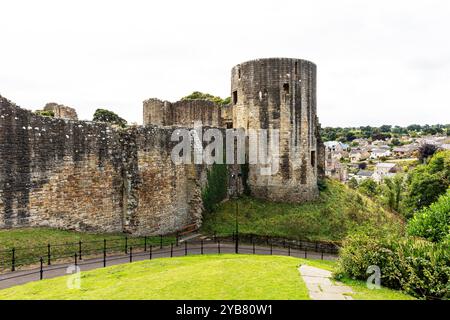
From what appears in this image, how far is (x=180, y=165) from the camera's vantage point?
20.0 meters

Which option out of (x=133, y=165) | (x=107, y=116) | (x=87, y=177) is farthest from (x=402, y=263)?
(x=107, y=116)

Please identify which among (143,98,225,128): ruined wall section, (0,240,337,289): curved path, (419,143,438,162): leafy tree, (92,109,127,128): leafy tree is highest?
(92,109,127,128): leafy tree

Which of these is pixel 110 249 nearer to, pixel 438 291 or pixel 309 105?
pixel 438 291

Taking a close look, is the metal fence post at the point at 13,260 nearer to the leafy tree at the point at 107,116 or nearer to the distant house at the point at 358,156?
the leafy tree at the point at 107,116

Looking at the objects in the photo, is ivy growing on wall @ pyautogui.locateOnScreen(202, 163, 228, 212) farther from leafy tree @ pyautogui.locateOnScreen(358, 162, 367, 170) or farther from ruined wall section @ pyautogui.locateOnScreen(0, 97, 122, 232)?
leafy tree @ pyautogui.locateOnScreen(358, 162, 367, 170)

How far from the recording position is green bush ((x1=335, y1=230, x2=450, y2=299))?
792 centimetres

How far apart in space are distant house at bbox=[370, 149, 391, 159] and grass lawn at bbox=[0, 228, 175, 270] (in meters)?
122

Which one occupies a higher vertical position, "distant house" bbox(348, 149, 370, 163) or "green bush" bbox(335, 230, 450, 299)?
"distant house" bbox(348, 149, 370, 163)

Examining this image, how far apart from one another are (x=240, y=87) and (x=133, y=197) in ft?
37.9

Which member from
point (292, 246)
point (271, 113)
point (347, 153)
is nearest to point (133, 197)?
point (292, 246)

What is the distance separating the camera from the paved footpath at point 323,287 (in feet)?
23.1

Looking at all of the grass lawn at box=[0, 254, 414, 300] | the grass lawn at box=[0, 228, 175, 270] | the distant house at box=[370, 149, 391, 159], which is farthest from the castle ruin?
the distant house at box=[370, 149, 391, 159]

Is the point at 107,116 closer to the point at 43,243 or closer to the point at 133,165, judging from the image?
the point at 133,165

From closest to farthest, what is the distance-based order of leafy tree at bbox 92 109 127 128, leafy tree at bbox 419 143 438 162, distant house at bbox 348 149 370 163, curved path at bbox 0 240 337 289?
curved path at bbox 0 240 337 289 < leafy tree at bbox 92 109 127 128 < leafy tree at bbox 419 143 438 162 < distant house at bbox 348 149 370 163
